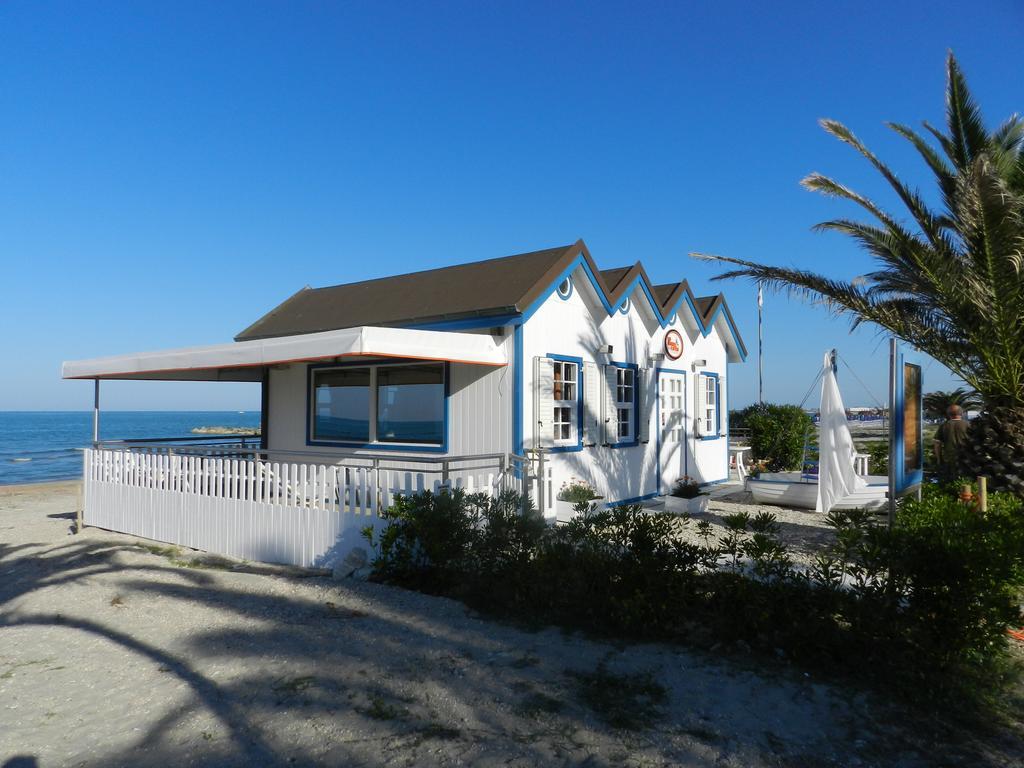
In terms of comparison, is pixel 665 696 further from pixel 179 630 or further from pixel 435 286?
pixel 435 286

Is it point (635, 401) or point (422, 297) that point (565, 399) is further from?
point (422, 297)

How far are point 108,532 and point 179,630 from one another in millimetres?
6606

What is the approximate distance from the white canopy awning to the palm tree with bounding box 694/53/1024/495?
3.92 metres

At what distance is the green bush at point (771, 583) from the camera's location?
4.38 metres

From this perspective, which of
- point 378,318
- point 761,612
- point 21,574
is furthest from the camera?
point 378,318

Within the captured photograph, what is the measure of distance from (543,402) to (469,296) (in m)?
2.18

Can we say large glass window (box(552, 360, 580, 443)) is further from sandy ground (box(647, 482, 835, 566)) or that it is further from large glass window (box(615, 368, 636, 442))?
sandy ground (box(647, 482, 835, 566))

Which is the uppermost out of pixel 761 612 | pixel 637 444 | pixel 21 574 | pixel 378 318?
pixel 378 318

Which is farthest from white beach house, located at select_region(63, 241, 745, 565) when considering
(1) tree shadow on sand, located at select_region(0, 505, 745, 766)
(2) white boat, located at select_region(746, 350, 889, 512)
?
(2) white boat, located at select_region(746, 350, 889, 512)

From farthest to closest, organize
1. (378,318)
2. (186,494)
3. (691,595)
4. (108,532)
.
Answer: (378,318) → (108,532) → (186,494) → (691,595)

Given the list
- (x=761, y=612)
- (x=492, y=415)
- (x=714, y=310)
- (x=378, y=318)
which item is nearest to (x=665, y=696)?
(x=761, y=612)

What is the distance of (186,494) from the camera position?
10.1 meters

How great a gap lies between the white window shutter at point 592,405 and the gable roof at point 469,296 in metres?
1.18

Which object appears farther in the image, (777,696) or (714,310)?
(714,310)
